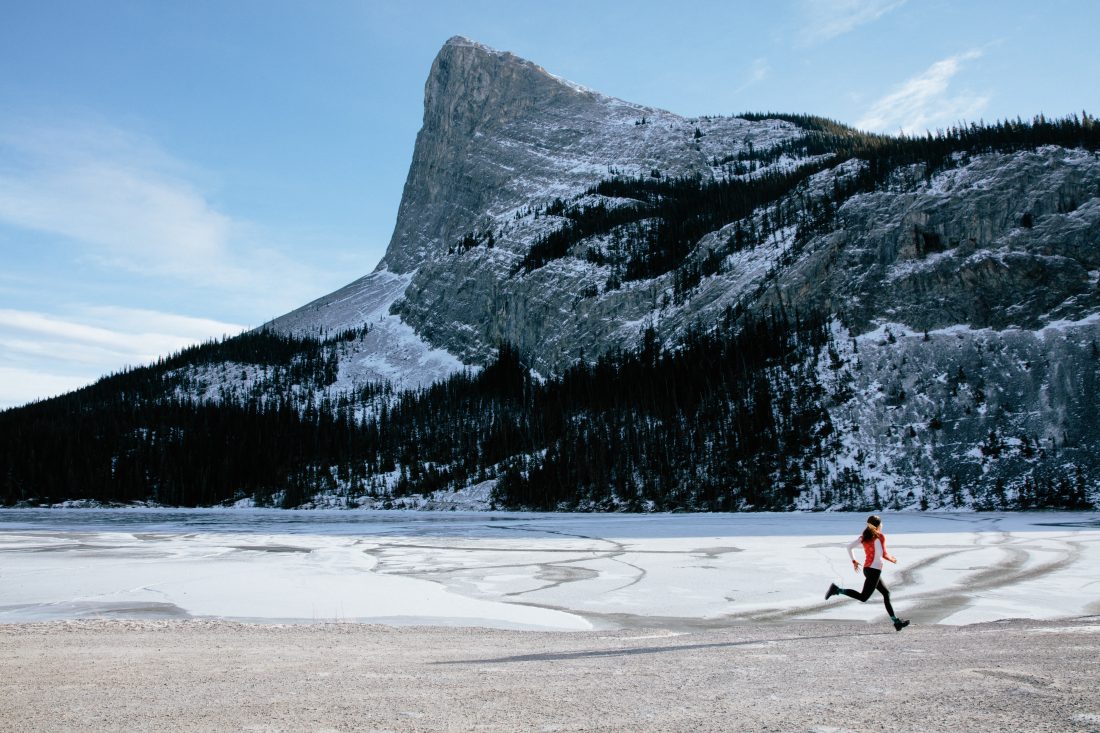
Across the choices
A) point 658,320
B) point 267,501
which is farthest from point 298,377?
point 658,320

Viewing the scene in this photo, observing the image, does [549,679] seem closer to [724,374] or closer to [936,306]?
[724,374]

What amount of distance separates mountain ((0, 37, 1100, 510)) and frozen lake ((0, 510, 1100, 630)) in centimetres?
3992

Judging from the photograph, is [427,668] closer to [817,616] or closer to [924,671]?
[924,671]

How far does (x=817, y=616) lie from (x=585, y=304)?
128 metres

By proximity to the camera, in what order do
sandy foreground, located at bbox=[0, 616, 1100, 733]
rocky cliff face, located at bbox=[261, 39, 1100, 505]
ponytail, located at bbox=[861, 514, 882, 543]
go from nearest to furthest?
sandy foreground, located at bbox=[0, 616, 1100, 733]
ponytail, located at bbox=[861, 514, 882, 543]
rocky cliff face, located at bbox=[261, 39, 1100, 505]

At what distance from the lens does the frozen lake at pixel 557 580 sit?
15047 millimetres

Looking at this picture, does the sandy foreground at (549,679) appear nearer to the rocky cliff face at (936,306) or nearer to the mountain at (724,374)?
the mountain at (724,374)

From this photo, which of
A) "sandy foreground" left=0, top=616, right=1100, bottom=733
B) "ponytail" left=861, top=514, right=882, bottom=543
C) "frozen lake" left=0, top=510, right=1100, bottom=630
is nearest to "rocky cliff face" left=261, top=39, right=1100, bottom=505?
"frozen lake" left=0, top=510, right=1100, bottom=630

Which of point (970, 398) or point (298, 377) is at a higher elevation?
point (298, 377)

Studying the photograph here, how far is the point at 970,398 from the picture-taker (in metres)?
69.9

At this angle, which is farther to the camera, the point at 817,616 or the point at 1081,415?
the point at 1081,415

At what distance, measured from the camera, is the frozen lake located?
15.0 m

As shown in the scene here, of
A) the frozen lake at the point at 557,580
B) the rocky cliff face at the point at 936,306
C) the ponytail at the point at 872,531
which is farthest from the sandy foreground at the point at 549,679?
the rocky cliff face at the point at 936,306

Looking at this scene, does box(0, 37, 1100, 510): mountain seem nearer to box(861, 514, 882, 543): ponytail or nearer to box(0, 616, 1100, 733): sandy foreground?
box(861, 514, 882, 543): ponytail
